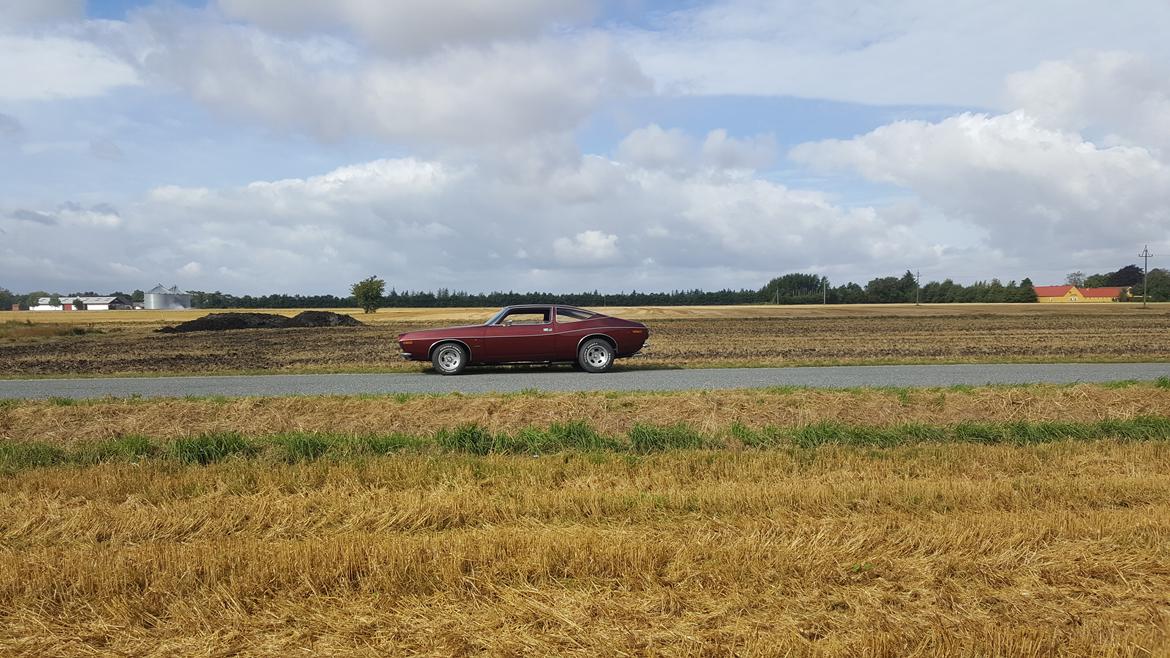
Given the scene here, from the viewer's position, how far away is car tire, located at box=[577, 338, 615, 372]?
54.0 ft

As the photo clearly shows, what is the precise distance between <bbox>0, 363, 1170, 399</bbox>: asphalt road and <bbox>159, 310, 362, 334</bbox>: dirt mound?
103ft

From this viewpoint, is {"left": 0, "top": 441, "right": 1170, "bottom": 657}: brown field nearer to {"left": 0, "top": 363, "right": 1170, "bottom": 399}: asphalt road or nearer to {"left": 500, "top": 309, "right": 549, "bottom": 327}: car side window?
{"left": 0, "top": 363, "right": 1170, "bottom": 399}: asphalt road

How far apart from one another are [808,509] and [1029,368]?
12.4 m

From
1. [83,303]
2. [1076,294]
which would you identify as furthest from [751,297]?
[83,303]

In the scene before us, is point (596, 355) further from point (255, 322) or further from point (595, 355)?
point (255, 322)

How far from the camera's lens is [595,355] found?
1656 centimetres

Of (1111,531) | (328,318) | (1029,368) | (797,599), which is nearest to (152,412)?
(797,599)

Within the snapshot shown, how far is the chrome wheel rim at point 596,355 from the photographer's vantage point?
54.2 feet

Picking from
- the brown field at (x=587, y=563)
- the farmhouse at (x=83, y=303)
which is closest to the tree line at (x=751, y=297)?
the farmhouse at (x=83, y=303)

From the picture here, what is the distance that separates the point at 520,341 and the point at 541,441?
7.47 meters

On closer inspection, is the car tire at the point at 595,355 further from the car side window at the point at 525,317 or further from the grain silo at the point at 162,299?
the grain silo at the point at 162,299

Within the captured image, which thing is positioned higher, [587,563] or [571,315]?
[571,315]

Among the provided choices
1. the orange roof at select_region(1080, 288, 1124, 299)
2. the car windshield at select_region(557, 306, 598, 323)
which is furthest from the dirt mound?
the orange roof at select_region(1080, 288, 1124, 299)

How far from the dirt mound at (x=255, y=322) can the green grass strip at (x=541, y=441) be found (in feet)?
Result: 127
